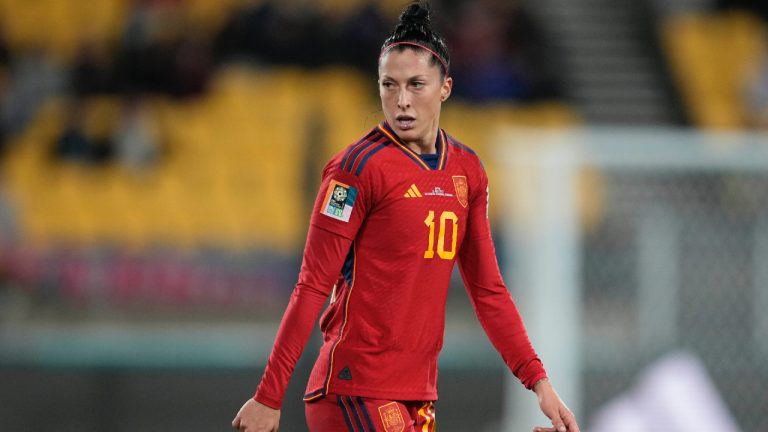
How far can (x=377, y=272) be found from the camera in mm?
2811

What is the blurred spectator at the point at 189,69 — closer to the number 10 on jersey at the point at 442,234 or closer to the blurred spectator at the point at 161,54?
the blurred spectator at the point at 161,54

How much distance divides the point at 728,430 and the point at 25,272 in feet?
15.7

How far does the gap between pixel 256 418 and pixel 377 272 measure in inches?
18.0

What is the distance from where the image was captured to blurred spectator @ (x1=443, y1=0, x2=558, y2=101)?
1041 centimetres

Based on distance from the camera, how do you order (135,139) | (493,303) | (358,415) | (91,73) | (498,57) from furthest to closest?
(498,57) → (91,73) → (135,139) → (493,303) → (358,415)

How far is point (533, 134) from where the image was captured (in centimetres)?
618

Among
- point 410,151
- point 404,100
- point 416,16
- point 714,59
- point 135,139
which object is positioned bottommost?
point 410,151

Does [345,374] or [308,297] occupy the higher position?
[308,297]

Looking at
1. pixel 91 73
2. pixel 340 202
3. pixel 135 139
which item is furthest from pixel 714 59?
pixel 340 202

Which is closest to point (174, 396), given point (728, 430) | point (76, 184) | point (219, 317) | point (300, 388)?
point (300, 388)

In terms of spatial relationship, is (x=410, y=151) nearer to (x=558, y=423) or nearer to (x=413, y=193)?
(x=413, y=193)

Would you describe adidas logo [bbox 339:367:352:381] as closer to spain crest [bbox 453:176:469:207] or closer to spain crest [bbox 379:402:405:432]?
spain crest [bbox 379:402:405:432]

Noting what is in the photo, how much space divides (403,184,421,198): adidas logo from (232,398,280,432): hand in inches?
23.7

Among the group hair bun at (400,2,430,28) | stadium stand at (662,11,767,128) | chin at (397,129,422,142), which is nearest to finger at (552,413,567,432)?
chin at (397,129,422,142)
